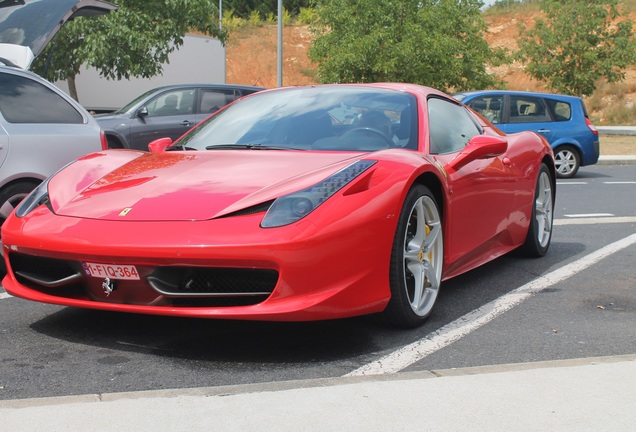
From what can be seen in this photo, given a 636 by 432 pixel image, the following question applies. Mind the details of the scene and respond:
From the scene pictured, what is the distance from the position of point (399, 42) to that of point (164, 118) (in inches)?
775

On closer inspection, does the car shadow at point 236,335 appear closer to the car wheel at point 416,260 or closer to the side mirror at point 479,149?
the car wheel at point 416,260

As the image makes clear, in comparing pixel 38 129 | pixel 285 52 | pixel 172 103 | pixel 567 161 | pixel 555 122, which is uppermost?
pixel 38 129

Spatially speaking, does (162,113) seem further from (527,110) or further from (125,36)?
(527,110)

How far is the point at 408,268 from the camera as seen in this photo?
15.8ft

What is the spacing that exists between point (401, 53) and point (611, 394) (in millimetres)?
29612

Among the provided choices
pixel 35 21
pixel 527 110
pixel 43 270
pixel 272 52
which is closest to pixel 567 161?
pixel 527 110

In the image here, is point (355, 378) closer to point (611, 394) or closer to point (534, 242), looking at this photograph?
point (611, 394)

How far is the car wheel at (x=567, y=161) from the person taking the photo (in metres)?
16.8

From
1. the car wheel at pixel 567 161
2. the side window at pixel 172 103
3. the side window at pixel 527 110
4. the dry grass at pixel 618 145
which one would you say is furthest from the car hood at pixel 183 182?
the dry grass at pixel 618 145

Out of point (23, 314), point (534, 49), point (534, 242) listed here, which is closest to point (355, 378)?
point (23, 314)

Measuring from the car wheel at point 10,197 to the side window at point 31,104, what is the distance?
46 cm

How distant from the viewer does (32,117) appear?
6500mm

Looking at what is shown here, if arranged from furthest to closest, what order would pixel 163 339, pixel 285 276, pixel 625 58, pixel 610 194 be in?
pixel 625 58
pixel 610 194
pixel 163 339
pixel 285 276

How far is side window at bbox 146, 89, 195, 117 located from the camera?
50.7ft
